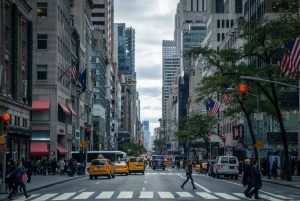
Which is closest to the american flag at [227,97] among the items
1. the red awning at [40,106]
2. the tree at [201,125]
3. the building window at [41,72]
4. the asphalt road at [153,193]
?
the asphalt road at [153,193]

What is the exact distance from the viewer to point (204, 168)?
2879 inches

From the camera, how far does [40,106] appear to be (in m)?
70.5

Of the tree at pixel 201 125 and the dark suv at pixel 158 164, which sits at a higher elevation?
the tree at pixel 201 125

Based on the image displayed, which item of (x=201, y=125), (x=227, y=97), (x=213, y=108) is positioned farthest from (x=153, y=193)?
(x=201, y=125)

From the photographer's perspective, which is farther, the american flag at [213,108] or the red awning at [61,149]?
the red awning at [61,149]

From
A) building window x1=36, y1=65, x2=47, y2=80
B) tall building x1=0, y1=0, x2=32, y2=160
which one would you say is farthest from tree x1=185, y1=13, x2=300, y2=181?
building window x1=36, y1=65, x2=47, y2=80

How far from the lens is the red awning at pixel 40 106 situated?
7011cm

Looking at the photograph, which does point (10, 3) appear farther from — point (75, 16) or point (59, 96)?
point (75, 16)

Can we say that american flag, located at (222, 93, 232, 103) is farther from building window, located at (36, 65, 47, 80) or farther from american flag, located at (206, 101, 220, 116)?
building window, located at (36, 65, 47, 80)

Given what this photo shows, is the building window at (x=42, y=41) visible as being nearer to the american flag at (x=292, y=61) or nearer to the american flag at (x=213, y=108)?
the american flag at (x=213, y=108)

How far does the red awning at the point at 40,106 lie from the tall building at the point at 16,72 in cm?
955

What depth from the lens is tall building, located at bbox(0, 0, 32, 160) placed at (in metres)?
49.6

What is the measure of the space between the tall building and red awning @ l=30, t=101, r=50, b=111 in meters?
9.55

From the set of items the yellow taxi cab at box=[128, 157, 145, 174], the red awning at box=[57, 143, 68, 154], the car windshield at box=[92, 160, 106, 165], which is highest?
the red awning at box=[57, 143, 68, 154]
